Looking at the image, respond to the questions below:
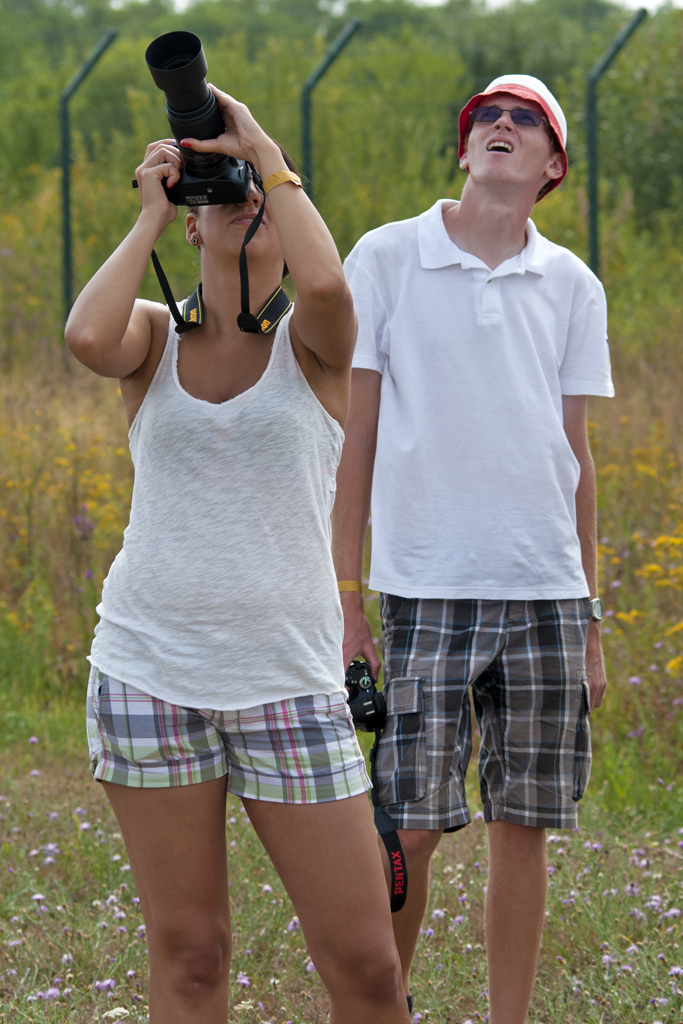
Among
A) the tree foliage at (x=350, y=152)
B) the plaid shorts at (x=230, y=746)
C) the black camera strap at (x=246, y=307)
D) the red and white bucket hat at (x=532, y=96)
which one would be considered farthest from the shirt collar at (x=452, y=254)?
the tree foliage at (x=350, y=152)

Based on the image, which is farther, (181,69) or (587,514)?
(587,514)

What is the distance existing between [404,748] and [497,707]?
10.6 inches

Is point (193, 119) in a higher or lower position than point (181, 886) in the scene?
higher

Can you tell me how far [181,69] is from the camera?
1825 mm

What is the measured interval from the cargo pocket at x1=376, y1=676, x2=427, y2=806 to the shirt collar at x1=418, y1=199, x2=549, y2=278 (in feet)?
3.01

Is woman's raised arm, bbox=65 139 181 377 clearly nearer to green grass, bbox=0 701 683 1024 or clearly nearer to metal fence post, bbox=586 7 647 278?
green grass, bbox=0 701 683 1024

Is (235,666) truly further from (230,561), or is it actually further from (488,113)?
(488,113)

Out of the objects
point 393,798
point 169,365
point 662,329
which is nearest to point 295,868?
point 393,798

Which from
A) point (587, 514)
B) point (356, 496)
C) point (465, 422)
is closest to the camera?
point (465, 422)

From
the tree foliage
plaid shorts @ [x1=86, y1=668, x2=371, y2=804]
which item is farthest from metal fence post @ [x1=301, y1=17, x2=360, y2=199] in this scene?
plaid shorts @ [x1=86, y1=668, x2=371, y2=804]

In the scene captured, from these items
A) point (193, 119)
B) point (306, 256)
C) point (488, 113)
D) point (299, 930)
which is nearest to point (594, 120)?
point (488, 113)

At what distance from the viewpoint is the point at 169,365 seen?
194cm

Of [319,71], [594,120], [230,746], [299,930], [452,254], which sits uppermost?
[319,71]

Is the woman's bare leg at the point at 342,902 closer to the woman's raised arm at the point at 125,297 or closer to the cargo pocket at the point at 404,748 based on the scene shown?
the cargo pocket at the point at 404,748
